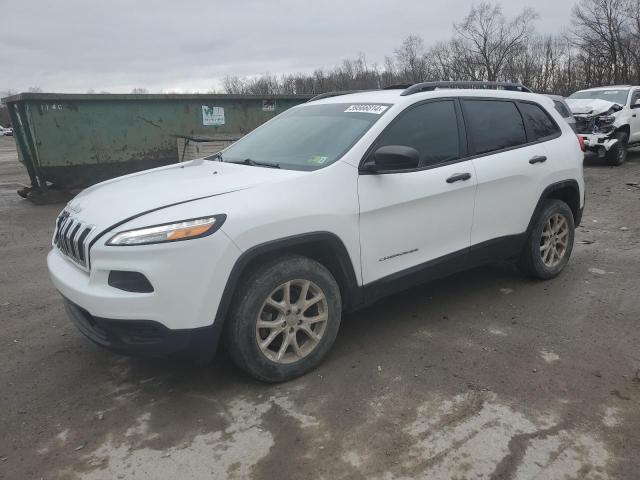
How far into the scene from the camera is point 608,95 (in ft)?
42.5

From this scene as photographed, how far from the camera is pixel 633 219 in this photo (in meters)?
7.23

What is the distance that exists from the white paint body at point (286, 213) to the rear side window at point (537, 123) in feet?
0.39

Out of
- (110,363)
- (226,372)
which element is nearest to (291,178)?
(226,372)

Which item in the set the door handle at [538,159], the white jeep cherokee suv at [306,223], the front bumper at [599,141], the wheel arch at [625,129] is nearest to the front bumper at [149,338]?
the white jeep cherokee suv at [306,223]

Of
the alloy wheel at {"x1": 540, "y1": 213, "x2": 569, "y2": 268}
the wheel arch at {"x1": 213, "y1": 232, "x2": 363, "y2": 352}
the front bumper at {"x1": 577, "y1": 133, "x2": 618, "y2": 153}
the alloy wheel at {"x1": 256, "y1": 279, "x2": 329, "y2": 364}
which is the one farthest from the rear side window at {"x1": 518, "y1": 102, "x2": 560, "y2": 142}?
the front bumper at {"x1": 577, "y1": 133, "x2": 618, "y2": 153}

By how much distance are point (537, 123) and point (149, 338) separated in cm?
376

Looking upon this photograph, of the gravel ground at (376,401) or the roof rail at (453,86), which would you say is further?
the roof rail at (453,86)

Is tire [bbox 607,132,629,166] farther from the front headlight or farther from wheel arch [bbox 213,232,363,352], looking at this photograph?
the front headlight

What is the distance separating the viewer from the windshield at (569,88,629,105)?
12.7 m

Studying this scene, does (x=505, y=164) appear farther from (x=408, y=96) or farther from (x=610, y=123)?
(x=610, y=123)

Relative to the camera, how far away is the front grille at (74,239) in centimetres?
294

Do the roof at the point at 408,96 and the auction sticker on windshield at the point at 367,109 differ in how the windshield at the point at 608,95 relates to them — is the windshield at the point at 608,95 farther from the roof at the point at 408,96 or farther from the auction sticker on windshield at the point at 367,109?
the auction sticker on windshield at the point at 367,109

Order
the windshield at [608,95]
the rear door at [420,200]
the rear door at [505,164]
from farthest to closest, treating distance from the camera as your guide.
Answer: the windshield at [608,95] < the rear door at [505,164] < the rear door at [420,200]

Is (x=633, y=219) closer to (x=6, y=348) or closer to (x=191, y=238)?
(x=191, y=238)
